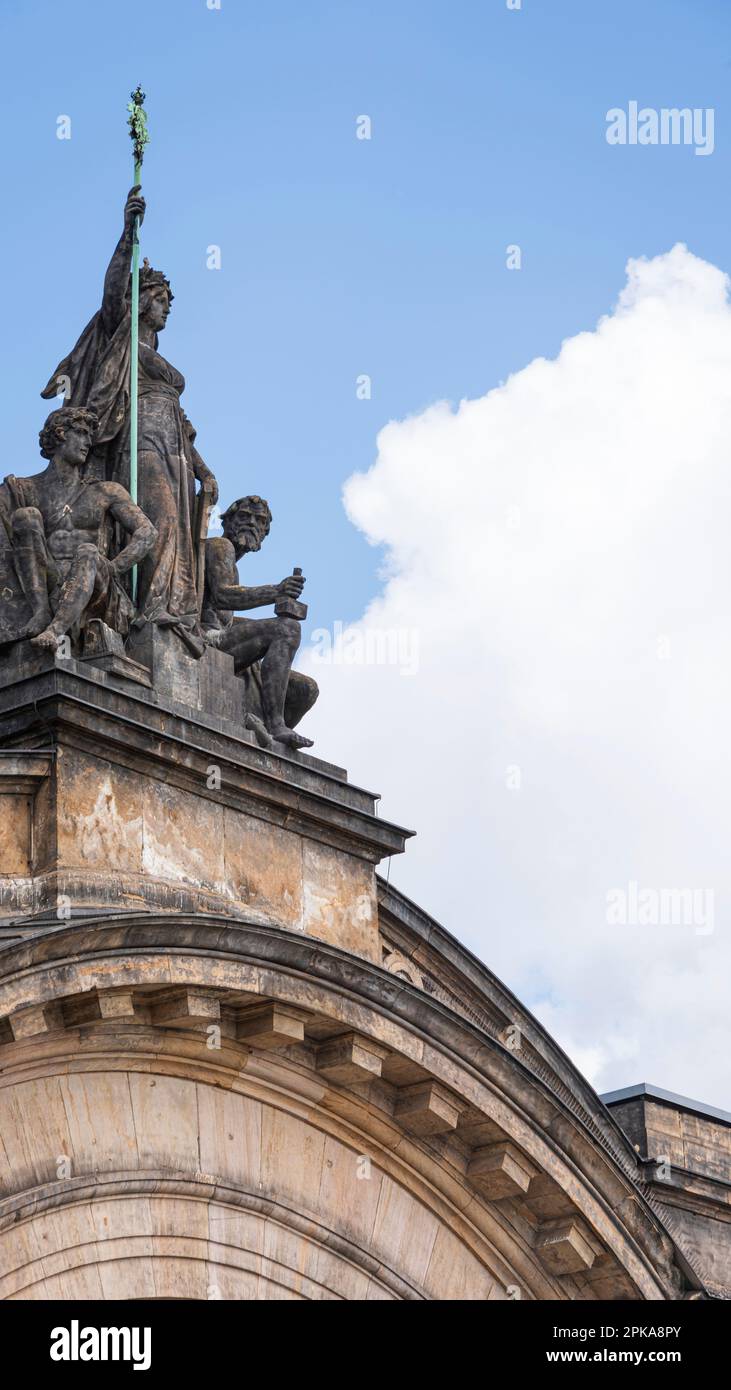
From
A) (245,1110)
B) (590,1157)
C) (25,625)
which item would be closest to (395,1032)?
(245,1110)

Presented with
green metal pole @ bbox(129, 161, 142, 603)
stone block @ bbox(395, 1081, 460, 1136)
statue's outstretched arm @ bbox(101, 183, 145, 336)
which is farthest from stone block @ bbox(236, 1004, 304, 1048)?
statue's outstretched arm @ bbox(101, 183, 145, 336)

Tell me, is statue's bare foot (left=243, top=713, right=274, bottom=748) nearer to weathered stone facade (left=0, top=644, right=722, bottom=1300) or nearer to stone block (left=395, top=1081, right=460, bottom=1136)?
weathered stone facade (left=0, top=644, right=722, bottom=1300)

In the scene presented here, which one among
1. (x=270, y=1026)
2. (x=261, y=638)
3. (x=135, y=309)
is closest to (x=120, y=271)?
(x=135, y=309)

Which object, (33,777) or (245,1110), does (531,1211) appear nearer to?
(245,1110)

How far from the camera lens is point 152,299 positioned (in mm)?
19750

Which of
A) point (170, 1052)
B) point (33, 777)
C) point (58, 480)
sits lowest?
point (170, 1052)

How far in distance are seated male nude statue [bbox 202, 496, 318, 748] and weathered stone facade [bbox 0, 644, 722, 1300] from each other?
0.62 metres

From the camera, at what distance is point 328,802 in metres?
18.4

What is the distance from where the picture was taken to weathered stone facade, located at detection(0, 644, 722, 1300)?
15969 millimetres

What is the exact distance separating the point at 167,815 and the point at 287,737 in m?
1.77

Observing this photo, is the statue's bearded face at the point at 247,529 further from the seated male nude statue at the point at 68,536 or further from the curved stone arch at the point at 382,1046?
the curved stone arch at the point at 382,1046

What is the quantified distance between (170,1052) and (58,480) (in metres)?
4.33
